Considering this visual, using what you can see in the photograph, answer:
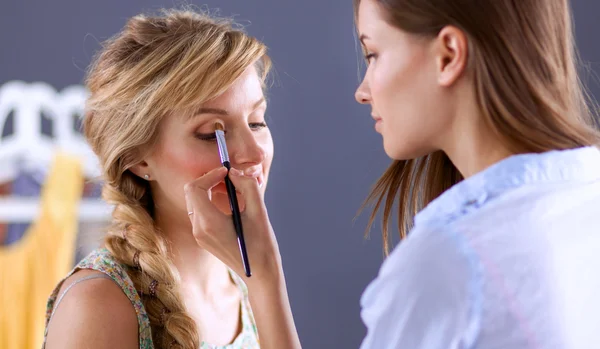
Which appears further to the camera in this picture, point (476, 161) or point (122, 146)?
point (122, 146)

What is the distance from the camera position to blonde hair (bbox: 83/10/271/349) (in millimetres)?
971

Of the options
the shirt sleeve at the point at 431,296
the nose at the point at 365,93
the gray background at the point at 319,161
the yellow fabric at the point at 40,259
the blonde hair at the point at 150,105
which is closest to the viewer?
the shirt sleeve at the point at 431,296

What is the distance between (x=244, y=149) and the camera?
101 cm

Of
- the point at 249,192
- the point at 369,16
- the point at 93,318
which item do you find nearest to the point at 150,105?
the point at 249,192

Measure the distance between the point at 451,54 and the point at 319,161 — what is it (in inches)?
44.4

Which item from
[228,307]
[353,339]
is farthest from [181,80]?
[353,339]

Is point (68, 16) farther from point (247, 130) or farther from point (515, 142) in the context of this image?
point (515, 142)

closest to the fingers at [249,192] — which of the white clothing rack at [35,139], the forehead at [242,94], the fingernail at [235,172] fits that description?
the fingernail at [235,172]

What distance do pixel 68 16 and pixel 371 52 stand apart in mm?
1018

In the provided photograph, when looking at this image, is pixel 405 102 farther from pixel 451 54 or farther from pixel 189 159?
→ pixel 189 159

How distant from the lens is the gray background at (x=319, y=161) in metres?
1.70

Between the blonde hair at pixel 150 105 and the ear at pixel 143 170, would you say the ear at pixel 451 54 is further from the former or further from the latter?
the ear at pixel 143 170

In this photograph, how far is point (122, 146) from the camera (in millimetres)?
1016

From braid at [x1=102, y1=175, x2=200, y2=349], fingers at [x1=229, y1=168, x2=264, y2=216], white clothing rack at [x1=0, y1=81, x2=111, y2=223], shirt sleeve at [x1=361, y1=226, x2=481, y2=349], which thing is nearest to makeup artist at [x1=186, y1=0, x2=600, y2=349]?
shirt sleeve at [x1=361, y1=226, x2=481, y2=349]
